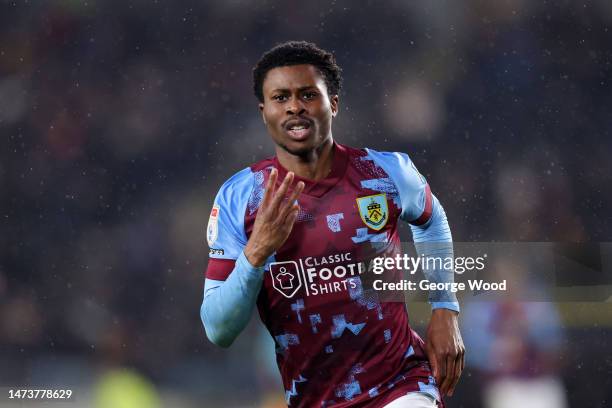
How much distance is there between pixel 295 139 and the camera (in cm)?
280

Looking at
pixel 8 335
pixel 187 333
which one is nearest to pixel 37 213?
pixel 8 335

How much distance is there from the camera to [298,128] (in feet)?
9.14

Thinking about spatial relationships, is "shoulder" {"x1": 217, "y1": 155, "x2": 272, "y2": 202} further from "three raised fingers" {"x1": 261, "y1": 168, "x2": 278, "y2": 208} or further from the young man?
"three raised fingers" {"x1": 261, "y1": 168, "x2": 278, "y2": 208}

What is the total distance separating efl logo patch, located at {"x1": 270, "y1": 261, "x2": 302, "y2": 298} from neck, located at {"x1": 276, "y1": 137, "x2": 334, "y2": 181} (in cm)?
33

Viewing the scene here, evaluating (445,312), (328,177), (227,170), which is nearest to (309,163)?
(328,177)

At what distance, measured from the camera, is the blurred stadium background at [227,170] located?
6340 millimetres

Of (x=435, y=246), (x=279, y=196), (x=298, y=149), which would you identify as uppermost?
(x=298, y=149)

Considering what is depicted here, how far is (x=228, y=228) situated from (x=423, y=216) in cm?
75

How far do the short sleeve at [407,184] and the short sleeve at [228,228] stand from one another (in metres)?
0.49

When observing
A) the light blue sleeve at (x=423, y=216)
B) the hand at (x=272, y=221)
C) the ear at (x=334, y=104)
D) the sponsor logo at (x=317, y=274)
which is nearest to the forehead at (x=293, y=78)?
the ear at (x=334, y=104)

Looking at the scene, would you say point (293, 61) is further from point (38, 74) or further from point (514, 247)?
point (38, 74)

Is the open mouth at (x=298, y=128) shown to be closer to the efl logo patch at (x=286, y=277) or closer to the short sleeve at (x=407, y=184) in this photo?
the short sleeve at (x=407, y=184)

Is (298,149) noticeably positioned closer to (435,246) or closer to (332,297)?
(332,297)

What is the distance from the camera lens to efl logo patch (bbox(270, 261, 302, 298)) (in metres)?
2.79
